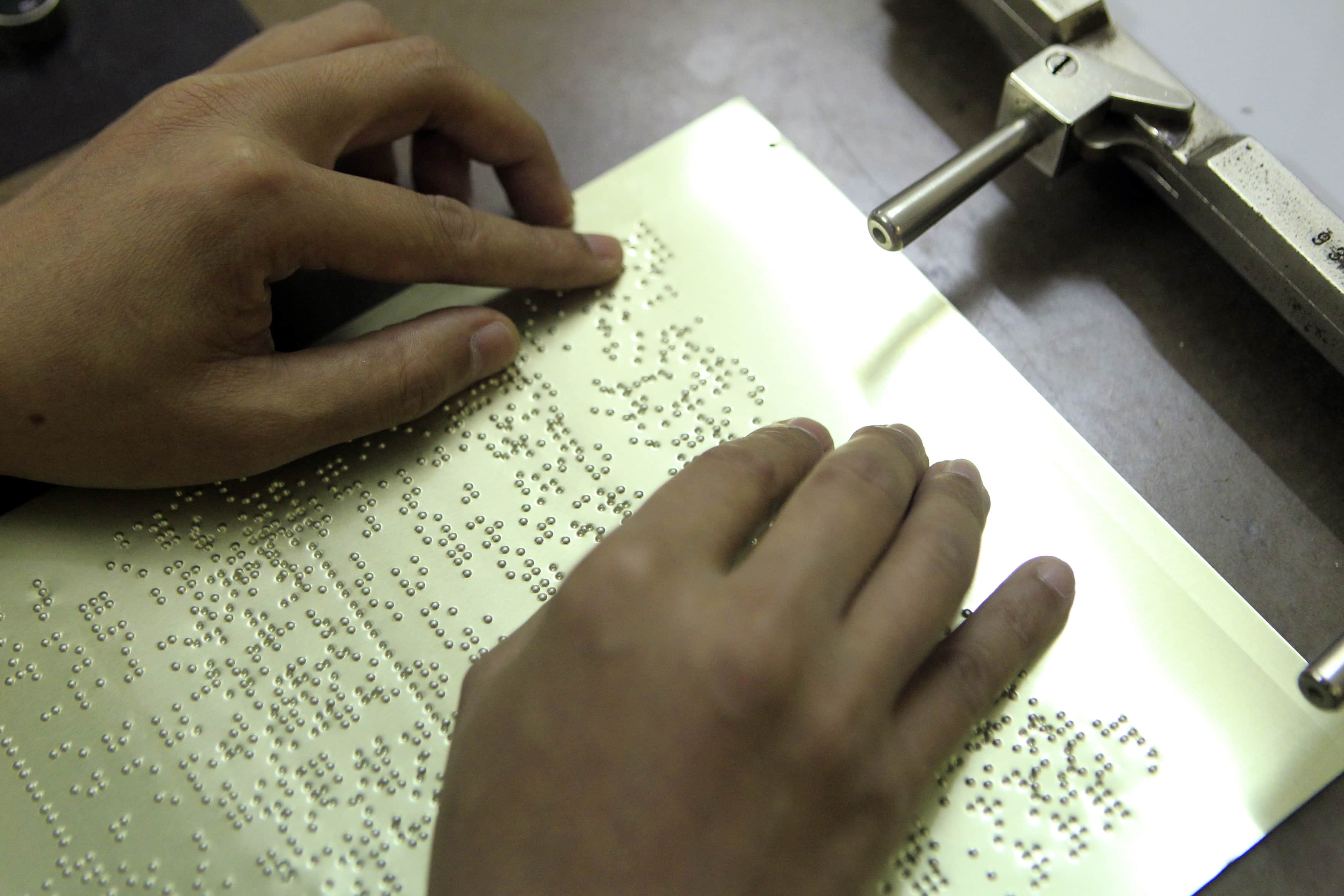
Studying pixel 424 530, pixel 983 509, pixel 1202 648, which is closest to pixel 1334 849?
pixel 1202 648

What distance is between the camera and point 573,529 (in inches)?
26.1

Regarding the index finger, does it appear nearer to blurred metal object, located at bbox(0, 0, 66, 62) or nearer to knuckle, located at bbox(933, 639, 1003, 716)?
blurred metal object, located at bbox(0, 0, 66, 62)

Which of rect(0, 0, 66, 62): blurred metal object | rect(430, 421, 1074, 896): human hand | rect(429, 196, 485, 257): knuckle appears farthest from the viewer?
rect(0, 0, 66, 62): blurred metal object

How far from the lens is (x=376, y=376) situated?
647 mm

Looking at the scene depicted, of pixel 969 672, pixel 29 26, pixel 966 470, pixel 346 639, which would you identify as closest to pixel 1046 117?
pixel 966 470

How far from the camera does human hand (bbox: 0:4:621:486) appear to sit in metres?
0.60

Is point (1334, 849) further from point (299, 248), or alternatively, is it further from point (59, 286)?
point (59, 286)

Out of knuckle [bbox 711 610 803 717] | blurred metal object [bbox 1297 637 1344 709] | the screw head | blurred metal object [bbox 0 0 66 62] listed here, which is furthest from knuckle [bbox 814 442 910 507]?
blurred metal object [bbox 0 0 66 62]

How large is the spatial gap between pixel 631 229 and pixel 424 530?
0.98 ft

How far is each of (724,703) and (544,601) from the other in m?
0.23

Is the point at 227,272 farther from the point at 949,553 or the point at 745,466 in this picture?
the point at 949,553

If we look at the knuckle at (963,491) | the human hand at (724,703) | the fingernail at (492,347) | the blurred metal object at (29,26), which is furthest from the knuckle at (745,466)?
the blurred metal object at (29,26)

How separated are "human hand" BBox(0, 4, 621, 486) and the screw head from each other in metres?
0.40

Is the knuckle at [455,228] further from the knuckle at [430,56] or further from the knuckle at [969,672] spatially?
the knuckle at [969,672]
